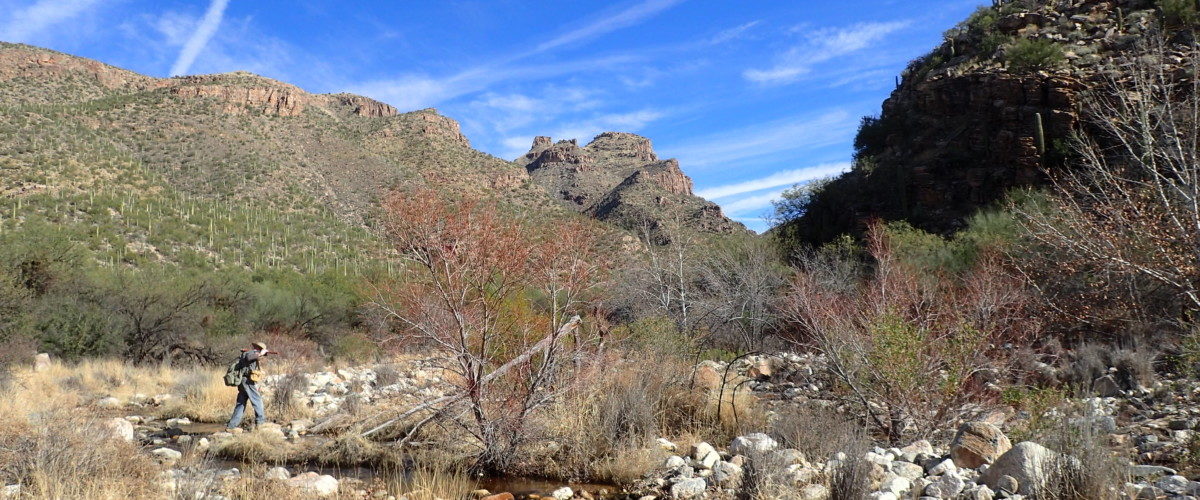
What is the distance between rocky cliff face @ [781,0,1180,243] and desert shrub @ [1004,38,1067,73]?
69mm

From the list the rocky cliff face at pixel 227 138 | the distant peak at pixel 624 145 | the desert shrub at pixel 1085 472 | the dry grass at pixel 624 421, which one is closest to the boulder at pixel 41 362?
the dry grass at pixel 624 421

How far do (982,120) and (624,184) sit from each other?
3813 cm

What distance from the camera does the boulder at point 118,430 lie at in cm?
613

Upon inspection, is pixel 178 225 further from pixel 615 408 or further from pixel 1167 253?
pixel 1167 253

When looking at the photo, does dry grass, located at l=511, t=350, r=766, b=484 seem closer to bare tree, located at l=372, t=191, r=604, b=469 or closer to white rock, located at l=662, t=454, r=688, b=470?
white rock, located at l=662, t=454, r=688, b=470

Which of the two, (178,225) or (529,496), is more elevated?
(178,225)

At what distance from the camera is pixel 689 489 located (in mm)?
5906

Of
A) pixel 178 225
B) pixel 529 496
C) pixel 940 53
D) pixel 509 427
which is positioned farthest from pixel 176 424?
pixel 940 53

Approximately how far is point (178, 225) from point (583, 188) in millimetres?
49559

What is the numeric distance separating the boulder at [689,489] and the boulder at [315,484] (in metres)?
3.02

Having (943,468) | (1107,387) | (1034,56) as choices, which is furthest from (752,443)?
(1034,56)

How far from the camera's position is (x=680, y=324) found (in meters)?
16.7

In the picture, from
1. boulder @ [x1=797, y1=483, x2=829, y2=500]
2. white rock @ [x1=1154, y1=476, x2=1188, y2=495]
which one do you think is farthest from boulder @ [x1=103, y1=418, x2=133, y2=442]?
white rock @ [x1=1154, y1=476, x2=1188, y2=495]

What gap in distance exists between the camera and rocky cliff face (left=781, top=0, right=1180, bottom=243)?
79.3 ft
